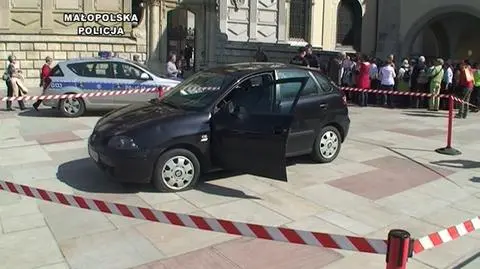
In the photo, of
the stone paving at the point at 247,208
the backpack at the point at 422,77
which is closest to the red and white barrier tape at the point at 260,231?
the stone paving at the point at 247,208

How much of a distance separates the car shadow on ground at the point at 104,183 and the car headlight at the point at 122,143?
2.20 feet

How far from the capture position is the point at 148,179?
6.49 metres

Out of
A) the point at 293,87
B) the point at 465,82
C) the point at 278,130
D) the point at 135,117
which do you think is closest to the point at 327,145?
the point at 293,87

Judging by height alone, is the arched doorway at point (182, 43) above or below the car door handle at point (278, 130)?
above

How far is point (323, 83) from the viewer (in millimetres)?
8156

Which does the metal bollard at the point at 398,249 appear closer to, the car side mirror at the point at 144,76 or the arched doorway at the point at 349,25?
the car side mirror at the point at 144,76

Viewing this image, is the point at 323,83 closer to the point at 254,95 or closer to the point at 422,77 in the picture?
the point at 254,95

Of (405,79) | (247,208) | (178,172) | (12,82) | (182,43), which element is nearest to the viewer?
(247,208)

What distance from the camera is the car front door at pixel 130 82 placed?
A: 12695 millimetres

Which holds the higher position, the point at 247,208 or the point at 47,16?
the point at 47,16

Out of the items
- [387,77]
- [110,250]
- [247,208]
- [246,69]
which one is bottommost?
[110,250]

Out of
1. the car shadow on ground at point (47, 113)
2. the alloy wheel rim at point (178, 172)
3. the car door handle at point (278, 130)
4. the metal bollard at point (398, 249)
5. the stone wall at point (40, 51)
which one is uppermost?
the stone wall at point (40, 51)

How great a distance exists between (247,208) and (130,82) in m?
7.53

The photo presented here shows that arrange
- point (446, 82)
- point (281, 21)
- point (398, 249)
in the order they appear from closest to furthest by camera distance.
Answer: point (398, 249) → point (446, 82) → point (281, 21)
